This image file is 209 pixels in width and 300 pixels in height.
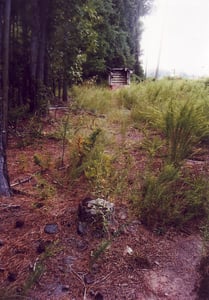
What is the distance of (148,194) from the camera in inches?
77.9

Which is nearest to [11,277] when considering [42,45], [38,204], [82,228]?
[82,228]

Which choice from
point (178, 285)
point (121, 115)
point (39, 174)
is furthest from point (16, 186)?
point (121, 115)

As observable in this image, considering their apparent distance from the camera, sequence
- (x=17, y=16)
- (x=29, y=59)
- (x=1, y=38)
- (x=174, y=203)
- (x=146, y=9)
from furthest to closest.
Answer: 1. (x=146, y=9)
2. (x=29, y=59)
3. (x=17, y=16)
4. (x=1, y=38)
5. (x=174, y=203)

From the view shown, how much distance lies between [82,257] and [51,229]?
0.93 ft

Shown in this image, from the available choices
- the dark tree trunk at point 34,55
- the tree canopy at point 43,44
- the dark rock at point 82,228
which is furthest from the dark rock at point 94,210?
the dark tree trunk at point 34,55

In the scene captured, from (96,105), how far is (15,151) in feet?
8.57

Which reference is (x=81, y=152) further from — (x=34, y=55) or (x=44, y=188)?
(x=34, y=55)

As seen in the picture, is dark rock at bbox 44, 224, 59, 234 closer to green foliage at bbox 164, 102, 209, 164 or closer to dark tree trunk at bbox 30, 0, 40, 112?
green foliage at bbox 164, 102, 209, 164

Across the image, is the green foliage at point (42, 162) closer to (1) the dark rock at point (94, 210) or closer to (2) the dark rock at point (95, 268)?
(1) the dark rock at point (94, 210)

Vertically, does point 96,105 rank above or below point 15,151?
above

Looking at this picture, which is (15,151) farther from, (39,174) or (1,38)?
(1,38)

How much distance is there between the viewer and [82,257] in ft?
5.17

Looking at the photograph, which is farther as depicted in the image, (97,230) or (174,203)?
(174,203)

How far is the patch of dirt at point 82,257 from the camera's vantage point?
4.54 feet
